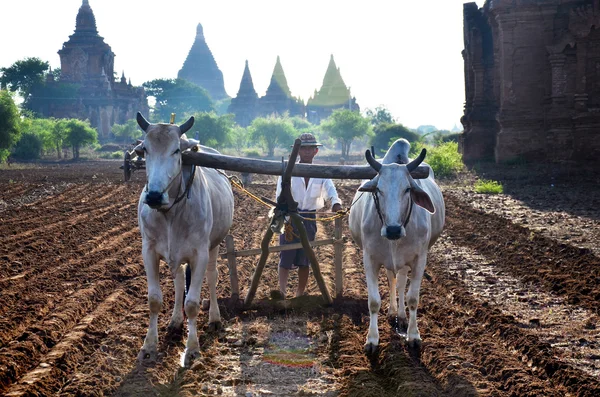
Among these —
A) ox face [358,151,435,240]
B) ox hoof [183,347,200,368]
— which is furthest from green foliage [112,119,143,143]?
ox face [358,151,435,240]

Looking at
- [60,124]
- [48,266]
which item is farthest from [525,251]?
[60,124]

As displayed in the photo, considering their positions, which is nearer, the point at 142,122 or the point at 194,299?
the point at 142,122

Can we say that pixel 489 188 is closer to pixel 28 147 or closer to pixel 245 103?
pixel 28 147

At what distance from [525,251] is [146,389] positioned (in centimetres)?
649

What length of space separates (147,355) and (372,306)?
1684 mm

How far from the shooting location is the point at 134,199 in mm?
19000

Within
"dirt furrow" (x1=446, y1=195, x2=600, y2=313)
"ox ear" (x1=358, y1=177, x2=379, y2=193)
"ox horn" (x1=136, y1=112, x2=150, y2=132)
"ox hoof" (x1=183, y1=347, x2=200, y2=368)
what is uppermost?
"ox horn" (x1=136, y1=112, x2=150, y2=132)

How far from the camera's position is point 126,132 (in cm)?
5975

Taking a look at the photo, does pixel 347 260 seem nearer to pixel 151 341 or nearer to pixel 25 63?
pixel 151 341

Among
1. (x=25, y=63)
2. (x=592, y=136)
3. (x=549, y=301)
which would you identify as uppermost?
(x=25, y=63)

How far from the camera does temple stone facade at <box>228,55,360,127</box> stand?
84750mm

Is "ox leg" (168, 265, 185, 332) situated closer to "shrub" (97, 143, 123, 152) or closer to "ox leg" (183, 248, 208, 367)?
"ox leg" (183, 248, 208, 367)

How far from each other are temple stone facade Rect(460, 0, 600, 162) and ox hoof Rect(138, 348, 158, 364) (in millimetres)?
16021

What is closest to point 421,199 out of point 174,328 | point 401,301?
→ point 401,301
